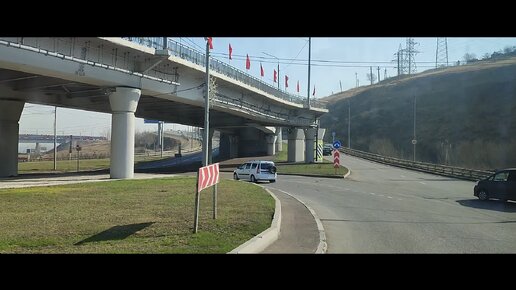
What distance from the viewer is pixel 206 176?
10977 millimetres

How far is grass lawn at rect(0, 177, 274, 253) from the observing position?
826 centimetres

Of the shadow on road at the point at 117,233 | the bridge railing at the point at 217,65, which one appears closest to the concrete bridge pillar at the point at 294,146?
the bridge railing at the point at 217,65

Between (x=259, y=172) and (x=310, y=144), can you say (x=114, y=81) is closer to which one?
(x=259, y=172)

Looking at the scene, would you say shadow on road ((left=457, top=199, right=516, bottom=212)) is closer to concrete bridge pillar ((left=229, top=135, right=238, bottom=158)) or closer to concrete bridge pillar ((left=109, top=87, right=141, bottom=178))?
concrete bridge pillar ((left=109, top=87, right=141, bottom=178))

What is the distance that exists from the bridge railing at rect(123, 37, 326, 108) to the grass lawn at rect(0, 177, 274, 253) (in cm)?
1305

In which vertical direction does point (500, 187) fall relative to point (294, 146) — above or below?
below

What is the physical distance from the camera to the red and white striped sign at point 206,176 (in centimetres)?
1027

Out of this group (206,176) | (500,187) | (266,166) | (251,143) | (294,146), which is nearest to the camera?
(206,176)

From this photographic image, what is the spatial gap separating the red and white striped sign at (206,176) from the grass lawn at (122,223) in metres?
1.01

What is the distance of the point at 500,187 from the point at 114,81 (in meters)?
21.6

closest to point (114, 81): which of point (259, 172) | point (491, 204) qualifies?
point (259, 172)

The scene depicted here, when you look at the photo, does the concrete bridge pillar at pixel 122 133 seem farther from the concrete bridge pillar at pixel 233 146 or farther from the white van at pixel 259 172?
the concrete bridge pillar at pixel 233 146
